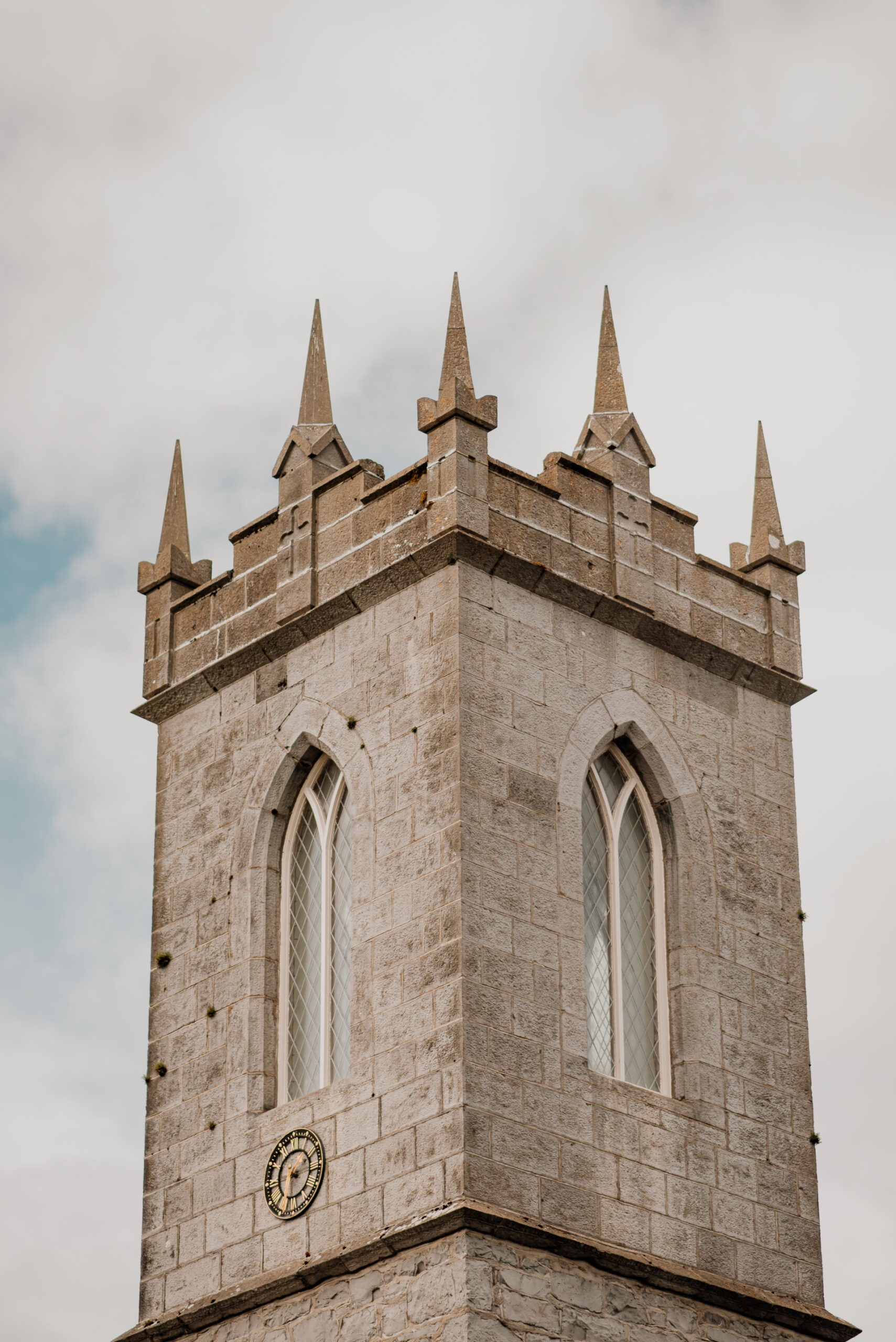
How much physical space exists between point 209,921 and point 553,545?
4378 millimetres

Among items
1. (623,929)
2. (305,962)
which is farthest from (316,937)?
(623,929)

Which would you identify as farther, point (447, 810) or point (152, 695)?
point (152, 695)

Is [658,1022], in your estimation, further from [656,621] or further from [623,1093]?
[656,621]

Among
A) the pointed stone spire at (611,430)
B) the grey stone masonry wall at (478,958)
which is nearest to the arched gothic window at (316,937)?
the grey stone masonry wall at (478,958)

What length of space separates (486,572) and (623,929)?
3.17 m

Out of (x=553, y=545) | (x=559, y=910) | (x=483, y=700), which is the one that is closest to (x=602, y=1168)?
(x=559, y=910)

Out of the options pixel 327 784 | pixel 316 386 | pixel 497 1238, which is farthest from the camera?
pixel 316 386

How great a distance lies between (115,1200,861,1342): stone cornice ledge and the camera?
18.8 metres

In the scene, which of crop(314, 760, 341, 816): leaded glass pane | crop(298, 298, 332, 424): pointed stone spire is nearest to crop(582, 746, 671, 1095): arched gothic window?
crop(314, 760, 341, 816): leaded glass pane

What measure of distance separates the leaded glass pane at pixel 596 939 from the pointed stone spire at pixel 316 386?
4466mm

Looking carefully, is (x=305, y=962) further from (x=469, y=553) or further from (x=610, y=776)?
(x=469, y=553)

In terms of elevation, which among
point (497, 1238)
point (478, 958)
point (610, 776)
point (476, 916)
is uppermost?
point (610, 776)

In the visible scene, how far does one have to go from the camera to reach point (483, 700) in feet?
67.7

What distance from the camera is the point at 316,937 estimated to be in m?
21.6
